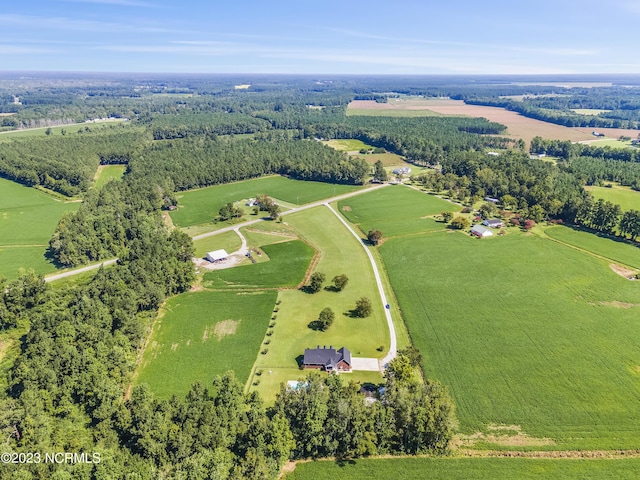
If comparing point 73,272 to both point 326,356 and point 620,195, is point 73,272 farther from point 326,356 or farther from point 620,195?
point 620,195

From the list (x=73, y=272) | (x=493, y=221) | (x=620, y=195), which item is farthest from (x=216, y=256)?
(x=620, y=195)

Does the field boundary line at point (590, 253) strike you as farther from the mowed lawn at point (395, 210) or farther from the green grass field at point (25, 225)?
the green grass field at point (25, 225)

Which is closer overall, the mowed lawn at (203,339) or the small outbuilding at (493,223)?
the mowed lawn at (203,339)

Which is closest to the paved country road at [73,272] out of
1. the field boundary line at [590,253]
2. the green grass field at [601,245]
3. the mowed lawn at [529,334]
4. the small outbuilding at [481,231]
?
the mowed lawn at [529,334]

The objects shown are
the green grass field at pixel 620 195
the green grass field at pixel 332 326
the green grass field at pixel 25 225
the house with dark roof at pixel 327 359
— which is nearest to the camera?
the house with dark roof at pixel 327 359

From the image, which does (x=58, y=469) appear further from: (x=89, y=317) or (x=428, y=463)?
(x=428, y=463)

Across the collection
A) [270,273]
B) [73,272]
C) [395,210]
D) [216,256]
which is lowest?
[73,272]

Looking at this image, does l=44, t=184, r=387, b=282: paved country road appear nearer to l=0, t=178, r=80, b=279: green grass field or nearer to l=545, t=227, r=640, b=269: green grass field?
l=0, t=178, r=80, b=279: green grass field

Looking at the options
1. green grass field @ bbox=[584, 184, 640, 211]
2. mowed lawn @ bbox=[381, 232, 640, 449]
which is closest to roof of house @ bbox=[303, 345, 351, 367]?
mowed lawn @ bbox=[381, 232, 640, 449]
